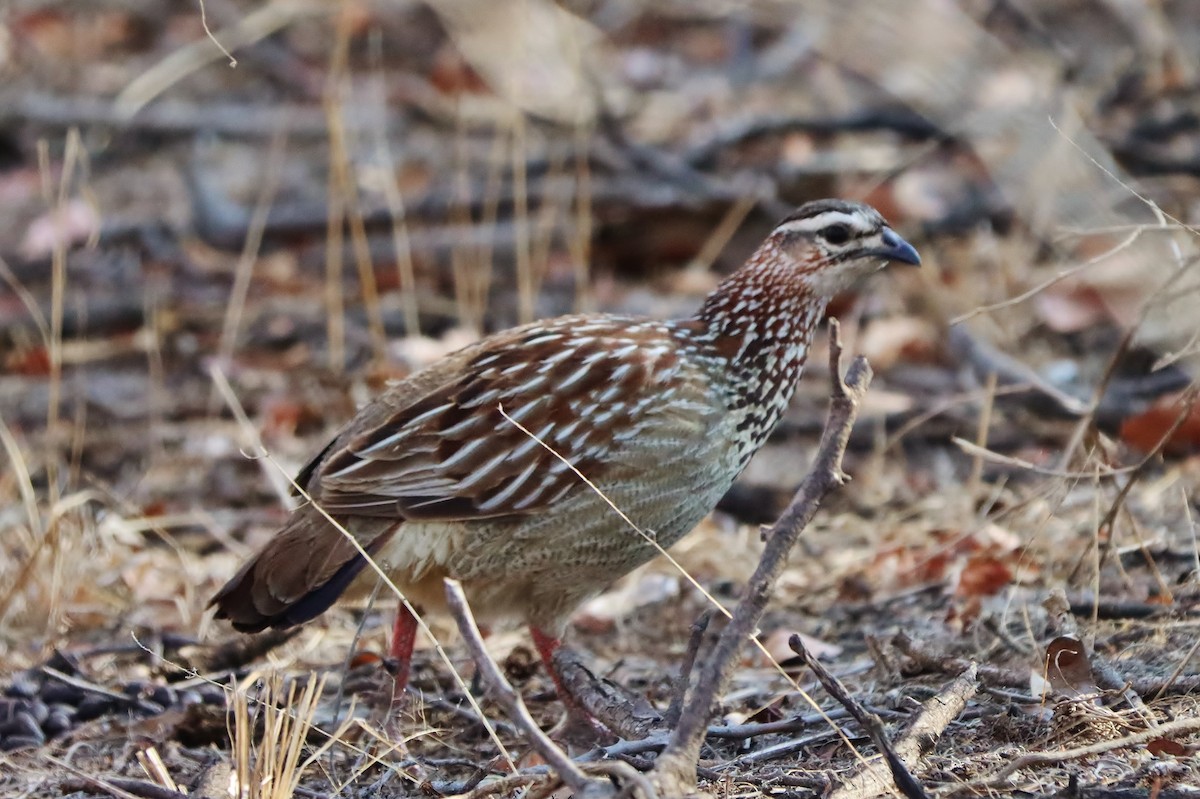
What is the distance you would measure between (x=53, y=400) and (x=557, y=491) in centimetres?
233

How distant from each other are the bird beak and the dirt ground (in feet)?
1.63

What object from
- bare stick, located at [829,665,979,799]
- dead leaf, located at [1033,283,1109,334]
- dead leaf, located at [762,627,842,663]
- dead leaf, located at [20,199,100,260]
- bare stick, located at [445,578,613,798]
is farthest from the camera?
dead leaf, located at [20,199,100,260]

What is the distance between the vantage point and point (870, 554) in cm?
588

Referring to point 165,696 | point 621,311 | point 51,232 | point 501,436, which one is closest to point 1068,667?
point 501,436

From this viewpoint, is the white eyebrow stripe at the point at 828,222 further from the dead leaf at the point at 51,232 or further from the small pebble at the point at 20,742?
the dead leaf at the point at 51,232

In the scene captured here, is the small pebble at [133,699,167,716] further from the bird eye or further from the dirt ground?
the bird eye

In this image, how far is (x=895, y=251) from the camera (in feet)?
15.4

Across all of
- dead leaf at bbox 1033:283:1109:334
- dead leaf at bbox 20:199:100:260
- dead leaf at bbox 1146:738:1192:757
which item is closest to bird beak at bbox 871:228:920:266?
dead leaf at bbox 1146:738:1192:757

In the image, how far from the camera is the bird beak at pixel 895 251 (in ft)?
15.4

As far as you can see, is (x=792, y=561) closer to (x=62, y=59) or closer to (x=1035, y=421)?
(x=1035, y=421)

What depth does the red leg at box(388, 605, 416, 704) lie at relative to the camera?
14.9 feet

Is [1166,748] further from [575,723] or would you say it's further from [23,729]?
[23,729]

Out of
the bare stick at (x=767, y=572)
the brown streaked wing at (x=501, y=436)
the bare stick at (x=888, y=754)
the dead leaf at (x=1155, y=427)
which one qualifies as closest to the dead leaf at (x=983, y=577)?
the dead leaf at (x=1155, y=427)

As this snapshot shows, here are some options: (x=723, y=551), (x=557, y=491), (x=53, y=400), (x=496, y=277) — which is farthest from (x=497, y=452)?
(x=496, y=277)
